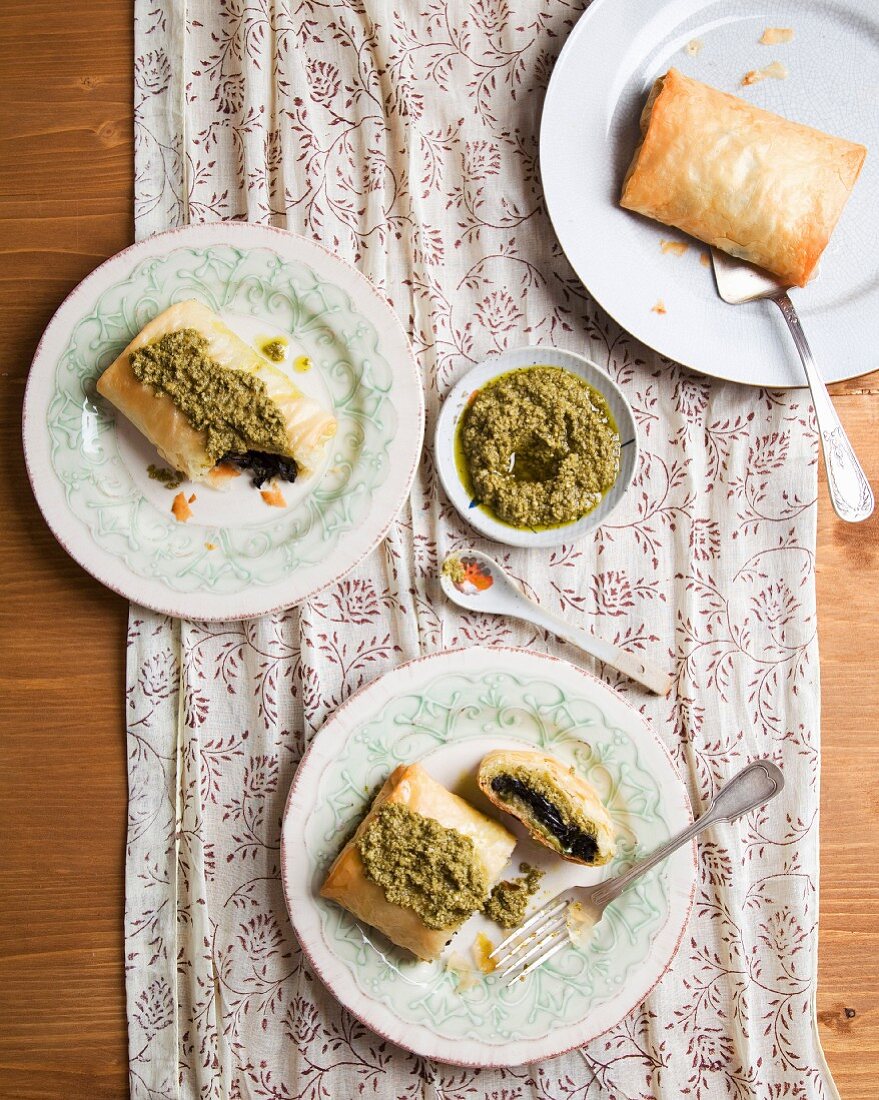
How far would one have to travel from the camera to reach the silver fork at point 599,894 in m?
2.26

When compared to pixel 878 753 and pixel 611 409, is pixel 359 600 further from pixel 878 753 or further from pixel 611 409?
pixel 878 753

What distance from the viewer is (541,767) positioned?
7.47 feet

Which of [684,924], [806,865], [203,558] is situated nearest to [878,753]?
[806,865]

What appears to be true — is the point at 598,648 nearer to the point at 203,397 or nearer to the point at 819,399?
the point at 819,399

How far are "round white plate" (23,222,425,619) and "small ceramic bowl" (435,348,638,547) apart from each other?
0.09 meters

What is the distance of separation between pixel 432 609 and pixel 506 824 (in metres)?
0.58

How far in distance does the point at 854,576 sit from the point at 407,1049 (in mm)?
1688

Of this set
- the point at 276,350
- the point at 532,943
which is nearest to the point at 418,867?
the point at 532,943

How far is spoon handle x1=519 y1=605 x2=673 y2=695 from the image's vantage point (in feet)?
7.98

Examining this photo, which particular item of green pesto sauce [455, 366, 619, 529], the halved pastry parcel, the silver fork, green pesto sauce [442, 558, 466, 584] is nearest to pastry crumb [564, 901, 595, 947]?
the silver fork

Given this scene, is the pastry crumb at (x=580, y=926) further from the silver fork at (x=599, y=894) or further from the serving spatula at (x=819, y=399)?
the serving spatula at (x=819, y=399)

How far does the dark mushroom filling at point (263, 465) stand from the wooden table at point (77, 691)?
0.52 m

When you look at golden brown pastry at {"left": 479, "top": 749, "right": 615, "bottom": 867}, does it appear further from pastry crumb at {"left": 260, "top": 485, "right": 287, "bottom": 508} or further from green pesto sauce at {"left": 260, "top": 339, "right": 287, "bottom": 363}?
green pesto sauce at {"left": 260, "top": 339, "right": 287, "bottom": 363}

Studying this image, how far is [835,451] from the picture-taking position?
2.38 metres
